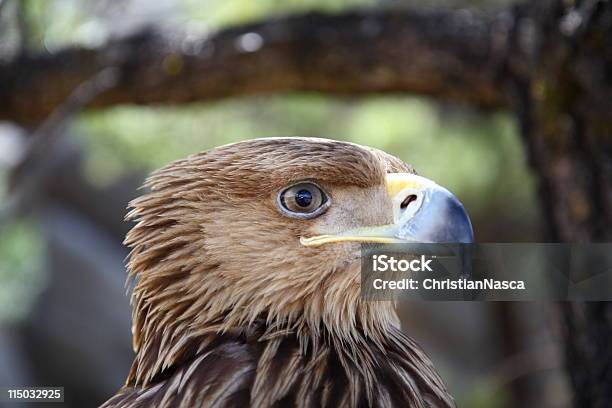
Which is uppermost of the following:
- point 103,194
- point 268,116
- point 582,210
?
point 103,194

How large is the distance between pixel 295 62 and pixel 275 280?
1.67 metres

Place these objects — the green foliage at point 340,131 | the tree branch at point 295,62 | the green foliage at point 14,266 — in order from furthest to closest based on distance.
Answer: the green foliage at point 340,131
the green foliage at point 14,266
the tree branch at point 295,62

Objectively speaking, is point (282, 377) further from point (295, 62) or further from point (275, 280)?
point (295, 62)

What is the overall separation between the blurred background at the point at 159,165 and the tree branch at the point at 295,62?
0.15 metres

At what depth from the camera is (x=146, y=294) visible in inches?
61.6

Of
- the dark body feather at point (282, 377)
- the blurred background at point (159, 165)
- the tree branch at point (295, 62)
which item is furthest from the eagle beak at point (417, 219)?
the tree branch at point (295, 62)

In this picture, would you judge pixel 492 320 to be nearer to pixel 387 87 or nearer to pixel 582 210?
pixel 387 87

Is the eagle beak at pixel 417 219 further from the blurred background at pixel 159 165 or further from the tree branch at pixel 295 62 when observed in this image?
the tree branch at pixel 295 62

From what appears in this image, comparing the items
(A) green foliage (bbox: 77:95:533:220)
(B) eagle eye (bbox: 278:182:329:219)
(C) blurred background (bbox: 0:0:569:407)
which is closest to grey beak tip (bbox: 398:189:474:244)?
(B) eagle eye (bbox: 278:182:329:219)

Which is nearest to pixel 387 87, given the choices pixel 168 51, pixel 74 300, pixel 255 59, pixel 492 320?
pixel 255 59

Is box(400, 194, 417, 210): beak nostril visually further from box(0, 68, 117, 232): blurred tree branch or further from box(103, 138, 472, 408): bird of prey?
box(0, 68, 117, 232): blurred tree branch

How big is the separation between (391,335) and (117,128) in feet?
8.71

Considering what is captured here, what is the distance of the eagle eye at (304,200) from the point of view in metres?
1.47

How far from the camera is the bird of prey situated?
1.43 metres
